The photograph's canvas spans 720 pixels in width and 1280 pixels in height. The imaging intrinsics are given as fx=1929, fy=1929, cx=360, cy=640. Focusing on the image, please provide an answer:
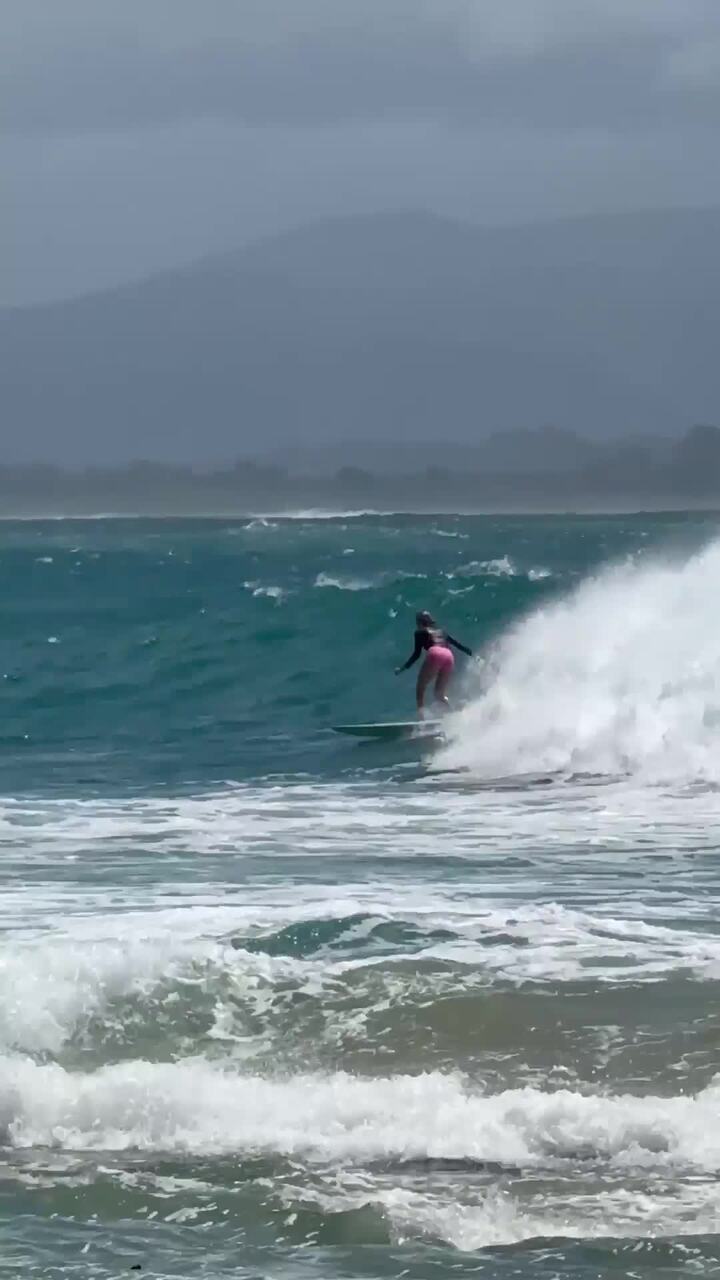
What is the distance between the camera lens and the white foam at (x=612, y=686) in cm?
2048

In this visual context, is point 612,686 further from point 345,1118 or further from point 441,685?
point 345,1118

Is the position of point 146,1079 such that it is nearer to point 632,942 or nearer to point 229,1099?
point 229,1099

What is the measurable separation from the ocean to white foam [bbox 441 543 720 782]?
6cm

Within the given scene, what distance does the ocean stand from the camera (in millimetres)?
7578

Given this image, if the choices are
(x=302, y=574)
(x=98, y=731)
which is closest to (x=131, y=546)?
(x=302, y=574)

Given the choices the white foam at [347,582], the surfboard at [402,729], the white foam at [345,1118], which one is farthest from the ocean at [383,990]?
the white foam at [347,582]

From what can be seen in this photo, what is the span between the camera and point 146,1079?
9266mm

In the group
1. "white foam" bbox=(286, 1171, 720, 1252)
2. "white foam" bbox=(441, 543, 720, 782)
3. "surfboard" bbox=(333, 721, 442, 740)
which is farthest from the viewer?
"surfboard" bbox=(333, 721, 442, 740)

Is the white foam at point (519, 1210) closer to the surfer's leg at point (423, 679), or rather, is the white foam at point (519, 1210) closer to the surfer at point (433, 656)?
the surfer's leg at point (423, 679)

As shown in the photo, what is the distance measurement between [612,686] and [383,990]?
12582mm

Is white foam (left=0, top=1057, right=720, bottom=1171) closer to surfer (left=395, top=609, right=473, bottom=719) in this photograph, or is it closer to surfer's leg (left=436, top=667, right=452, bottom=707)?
surfer (left=395, top=609, right=473, bottom=719)

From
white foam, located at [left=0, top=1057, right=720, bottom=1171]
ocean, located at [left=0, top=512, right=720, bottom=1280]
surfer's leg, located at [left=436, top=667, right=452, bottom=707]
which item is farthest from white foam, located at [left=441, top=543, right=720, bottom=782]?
white foam, located at [left=0, top=1057, right=720, bottom=1171]

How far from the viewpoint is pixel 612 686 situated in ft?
74.0

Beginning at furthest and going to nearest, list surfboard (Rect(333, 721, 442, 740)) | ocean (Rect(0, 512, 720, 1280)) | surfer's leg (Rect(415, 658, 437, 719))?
surfer's leg (Rect(415, 658, 437, 719)) → surfboard (Rect(333, 721, 442, 740)) → ocean (Rect(0, 512, 720, 1280))
